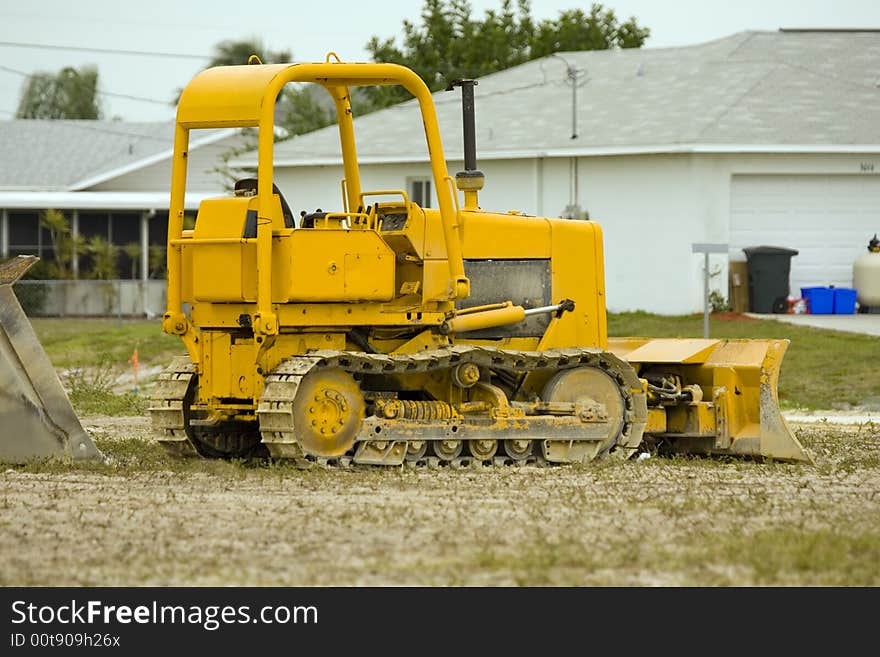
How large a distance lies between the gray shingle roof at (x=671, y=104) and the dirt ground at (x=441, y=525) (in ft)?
62.1

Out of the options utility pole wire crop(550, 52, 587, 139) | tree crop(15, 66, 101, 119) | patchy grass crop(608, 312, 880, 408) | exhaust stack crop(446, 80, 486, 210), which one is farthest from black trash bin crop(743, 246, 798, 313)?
tree crop(15, 66, 101, 119)

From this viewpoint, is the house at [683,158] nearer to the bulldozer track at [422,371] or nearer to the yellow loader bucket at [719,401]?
the yellow loader bucket at [719,401]

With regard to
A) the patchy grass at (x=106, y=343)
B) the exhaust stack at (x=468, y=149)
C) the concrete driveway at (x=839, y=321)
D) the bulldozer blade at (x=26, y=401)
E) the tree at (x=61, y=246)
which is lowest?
the patchy grass at (x=106, y=343)

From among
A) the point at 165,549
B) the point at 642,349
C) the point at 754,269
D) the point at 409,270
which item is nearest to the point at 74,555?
the point at 165,549

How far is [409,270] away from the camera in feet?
43.4

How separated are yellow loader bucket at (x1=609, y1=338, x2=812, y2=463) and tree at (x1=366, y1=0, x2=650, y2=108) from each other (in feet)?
105

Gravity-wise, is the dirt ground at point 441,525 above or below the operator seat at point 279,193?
below

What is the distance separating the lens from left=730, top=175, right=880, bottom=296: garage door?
31.1m

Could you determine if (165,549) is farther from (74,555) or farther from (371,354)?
(371,354)

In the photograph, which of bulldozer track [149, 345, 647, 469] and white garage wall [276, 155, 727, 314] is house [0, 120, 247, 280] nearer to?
white garage wall [276, 155, 727, 314]

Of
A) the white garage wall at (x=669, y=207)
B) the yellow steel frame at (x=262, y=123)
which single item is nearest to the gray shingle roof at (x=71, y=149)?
the white garage wall at (x=669, y=207)

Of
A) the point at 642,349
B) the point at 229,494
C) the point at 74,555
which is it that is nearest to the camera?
the point at 74,555

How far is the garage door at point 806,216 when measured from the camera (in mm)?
31109
